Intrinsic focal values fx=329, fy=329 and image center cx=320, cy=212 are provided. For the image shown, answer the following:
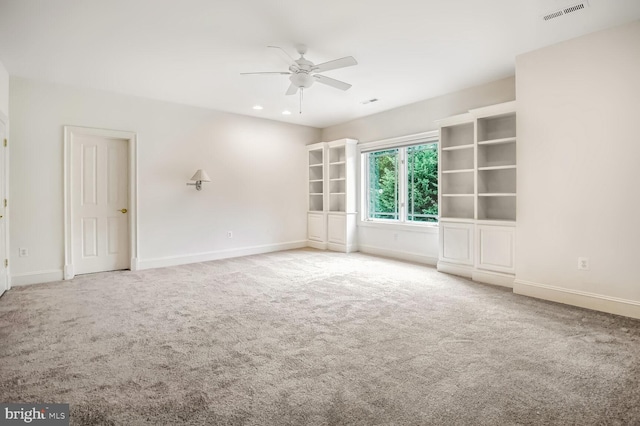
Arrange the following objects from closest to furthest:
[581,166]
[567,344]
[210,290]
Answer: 1. [567,344]
2. [581,166]
3. [210,290]

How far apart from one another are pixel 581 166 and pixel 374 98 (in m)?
3.06

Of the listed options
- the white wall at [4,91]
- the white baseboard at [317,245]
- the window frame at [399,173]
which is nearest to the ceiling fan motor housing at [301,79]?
the window frame at [399,173]

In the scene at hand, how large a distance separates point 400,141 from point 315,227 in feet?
8.71

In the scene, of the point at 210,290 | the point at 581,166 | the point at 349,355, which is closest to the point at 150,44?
the point at 210,290

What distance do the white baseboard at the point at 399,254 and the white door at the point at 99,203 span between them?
170 inches

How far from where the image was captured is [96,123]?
16.1 ft

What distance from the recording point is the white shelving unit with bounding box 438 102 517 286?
4277 mm

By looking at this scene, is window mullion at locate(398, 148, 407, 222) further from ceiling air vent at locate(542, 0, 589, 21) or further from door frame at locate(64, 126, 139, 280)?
door frame at locate(64, 126, 139, 280)

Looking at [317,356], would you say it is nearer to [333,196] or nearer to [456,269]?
[456,269]

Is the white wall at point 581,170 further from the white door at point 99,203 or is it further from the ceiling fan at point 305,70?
the white door at point 99,203

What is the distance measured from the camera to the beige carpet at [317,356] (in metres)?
1.78

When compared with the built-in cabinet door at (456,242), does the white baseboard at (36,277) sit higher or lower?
lower

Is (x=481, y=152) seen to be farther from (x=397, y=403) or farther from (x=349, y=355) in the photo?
(x=397, y=403)

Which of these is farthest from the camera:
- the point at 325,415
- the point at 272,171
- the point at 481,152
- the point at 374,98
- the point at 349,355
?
the point at 272,171
